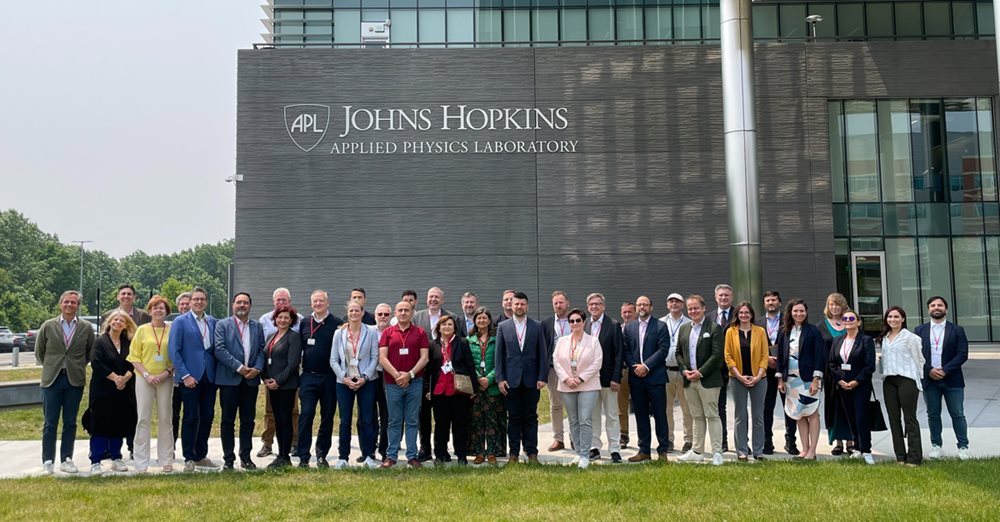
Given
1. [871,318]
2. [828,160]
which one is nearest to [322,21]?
[828,160]

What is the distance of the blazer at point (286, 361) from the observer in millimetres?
8516

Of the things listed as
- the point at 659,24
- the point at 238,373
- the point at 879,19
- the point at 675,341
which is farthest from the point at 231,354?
the point at 879,19

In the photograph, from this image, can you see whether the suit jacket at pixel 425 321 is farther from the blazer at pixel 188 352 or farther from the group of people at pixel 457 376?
the blazer at pixel 188 352

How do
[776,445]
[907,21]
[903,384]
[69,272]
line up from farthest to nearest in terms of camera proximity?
[69,272]
[907,21]
[776,445]
[903,384]

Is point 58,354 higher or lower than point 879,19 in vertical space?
lower

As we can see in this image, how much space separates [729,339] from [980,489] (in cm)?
278

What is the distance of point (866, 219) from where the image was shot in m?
21.8

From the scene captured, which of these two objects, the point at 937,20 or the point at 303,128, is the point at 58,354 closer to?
the point at 303,128

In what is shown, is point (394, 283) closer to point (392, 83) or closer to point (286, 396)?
point (392, 83)

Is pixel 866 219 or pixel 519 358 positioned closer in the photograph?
pixel 519 358

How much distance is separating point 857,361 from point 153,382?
7.52 m

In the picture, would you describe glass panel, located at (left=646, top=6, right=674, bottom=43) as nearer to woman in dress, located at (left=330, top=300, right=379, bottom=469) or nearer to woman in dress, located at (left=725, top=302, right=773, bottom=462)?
woman in dress, located at (left=725, top=302, right=773, bottom=462)

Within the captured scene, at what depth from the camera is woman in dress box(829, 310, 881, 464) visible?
8367 millimetres

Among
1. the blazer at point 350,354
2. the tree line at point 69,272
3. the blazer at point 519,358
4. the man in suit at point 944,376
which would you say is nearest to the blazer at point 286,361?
the blazer at point 350,354
